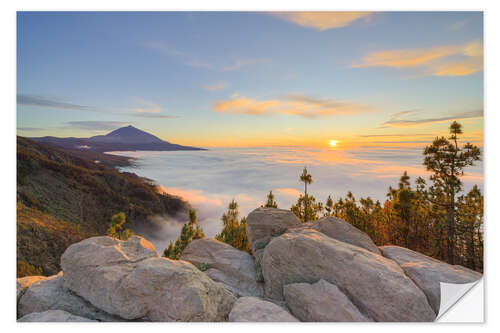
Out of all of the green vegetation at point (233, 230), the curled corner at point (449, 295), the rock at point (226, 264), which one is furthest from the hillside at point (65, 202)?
the curled corner at point (449, 295)

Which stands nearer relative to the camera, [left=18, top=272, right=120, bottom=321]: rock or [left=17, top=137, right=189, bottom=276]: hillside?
[left=18, top=272, right=120, bottom=321]: rock

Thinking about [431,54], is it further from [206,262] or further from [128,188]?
[128,188]

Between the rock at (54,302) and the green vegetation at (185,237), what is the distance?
1.74m

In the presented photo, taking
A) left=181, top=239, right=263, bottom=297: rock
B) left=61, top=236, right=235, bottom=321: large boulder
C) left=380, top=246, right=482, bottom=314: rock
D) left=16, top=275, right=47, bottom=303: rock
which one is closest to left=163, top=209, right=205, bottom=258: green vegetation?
left=181, top=239, right=263, bottom=297: rock

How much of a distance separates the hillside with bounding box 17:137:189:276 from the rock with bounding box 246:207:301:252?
6.41 feet

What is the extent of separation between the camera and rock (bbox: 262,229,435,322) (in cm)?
328

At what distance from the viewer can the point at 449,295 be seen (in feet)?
11.9

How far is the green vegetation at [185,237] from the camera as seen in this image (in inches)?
203

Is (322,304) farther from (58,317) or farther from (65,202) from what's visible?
(65,202)

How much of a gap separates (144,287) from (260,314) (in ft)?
5.80

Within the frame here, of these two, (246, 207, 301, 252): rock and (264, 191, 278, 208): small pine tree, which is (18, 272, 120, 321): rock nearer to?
(246, 207, 301, 252): rock

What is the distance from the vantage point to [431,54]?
175 inches

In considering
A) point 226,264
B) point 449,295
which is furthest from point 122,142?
point 449,295
